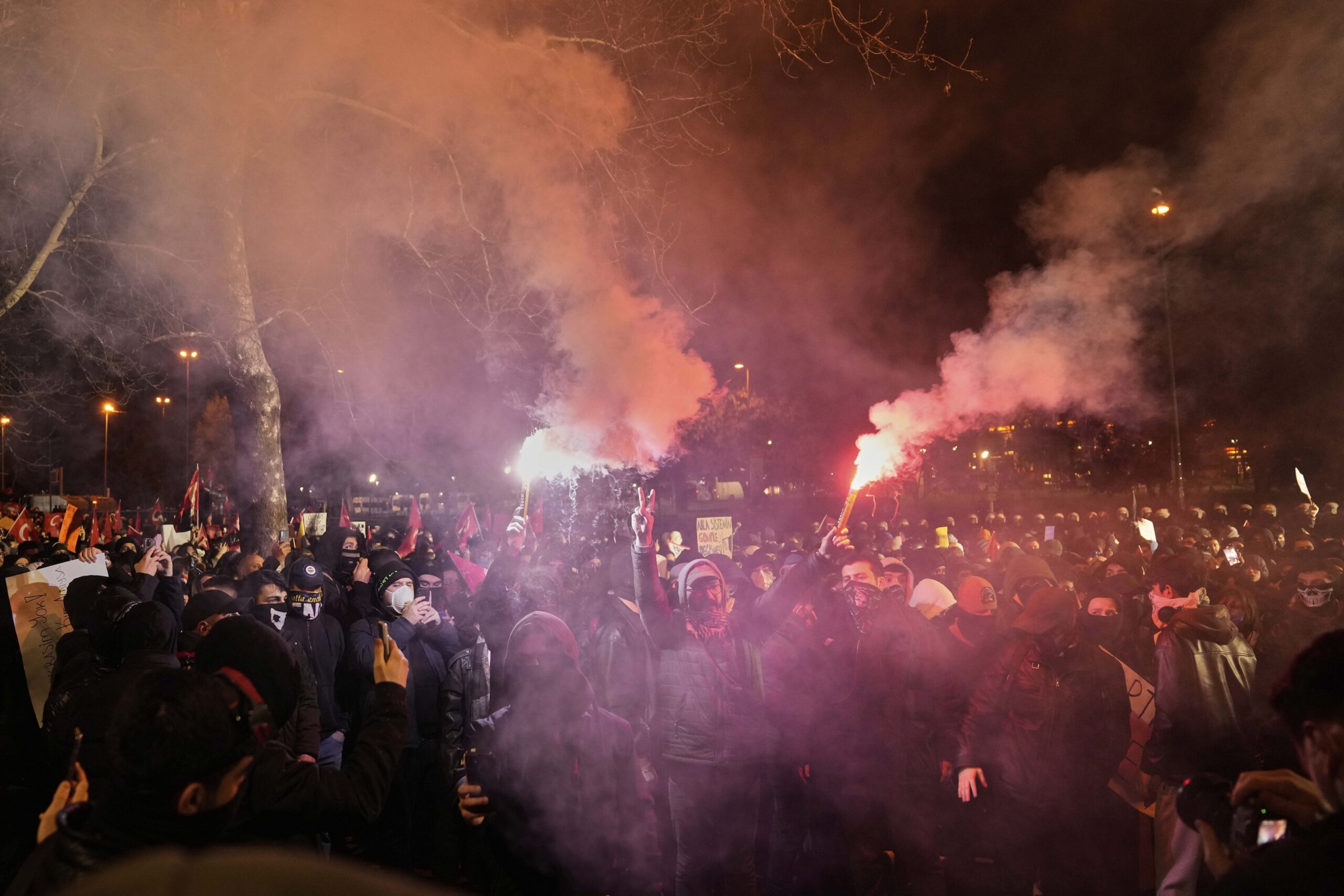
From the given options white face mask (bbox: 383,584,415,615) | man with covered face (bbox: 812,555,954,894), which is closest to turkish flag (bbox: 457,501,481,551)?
white face mask (bbox: 383,584,415,615)

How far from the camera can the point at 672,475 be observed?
15383mm

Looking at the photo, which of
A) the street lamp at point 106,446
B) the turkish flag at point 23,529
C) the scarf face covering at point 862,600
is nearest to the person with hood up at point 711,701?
the scarf face covering at point 862,600

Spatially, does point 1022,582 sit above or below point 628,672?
above

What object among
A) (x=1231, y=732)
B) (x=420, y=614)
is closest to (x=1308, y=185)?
(x=1231, y=732)

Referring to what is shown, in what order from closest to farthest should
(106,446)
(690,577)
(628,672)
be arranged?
(690,577), (628,672), (106,446)

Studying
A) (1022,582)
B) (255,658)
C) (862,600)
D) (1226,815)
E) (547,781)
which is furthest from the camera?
(862,600)

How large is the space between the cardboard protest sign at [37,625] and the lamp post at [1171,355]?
10.1 meters

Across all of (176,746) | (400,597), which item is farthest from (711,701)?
(176,746)

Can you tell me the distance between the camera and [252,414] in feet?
31.0

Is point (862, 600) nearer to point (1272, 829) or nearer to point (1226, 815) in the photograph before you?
point (1226, 815)

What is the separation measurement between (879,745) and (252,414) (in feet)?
27.4

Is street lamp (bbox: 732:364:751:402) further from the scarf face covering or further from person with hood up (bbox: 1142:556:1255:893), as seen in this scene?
person with hood up (bbox: 1142:556:1255:893)

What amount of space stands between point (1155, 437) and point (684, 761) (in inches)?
708

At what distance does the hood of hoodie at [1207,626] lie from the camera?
4.10m
